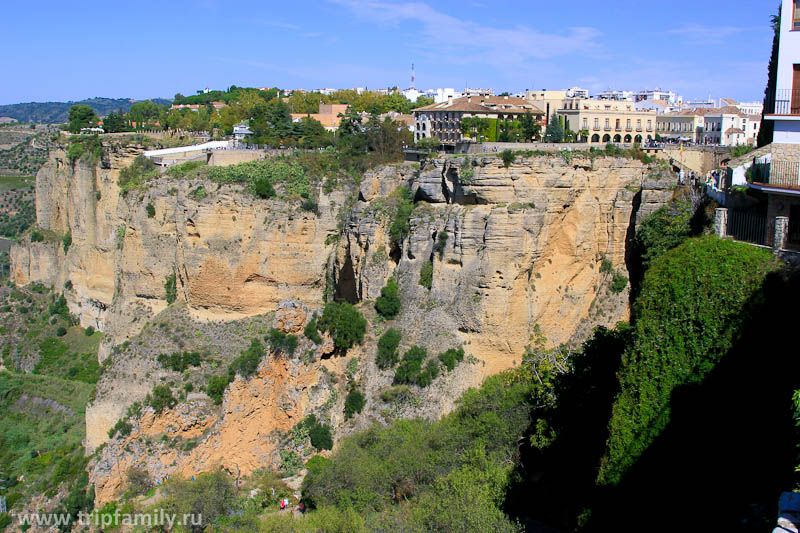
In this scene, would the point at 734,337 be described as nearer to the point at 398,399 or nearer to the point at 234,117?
the point at 398,399

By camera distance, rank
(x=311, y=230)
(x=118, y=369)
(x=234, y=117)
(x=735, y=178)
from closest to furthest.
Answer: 1. (x=735, y=178)
2. (x=118, y=369)
3. (x=311, y=230)
4. (x=234, y=117)

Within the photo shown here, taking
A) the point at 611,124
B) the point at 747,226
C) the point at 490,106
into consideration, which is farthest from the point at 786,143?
the point at 490,106

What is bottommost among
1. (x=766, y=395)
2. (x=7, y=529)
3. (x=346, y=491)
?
(x=7, y=529)

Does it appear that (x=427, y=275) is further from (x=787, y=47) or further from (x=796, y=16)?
(x=796, y=16)

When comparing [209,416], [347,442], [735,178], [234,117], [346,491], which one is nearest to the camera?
[735,178]

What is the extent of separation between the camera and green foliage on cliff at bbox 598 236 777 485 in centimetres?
1066

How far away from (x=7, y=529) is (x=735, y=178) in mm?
21701

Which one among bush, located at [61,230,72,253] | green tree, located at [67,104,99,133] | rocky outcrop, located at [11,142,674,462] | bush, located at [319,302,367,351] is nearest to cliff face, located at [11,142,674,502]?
rocky outcrop, located at [11,142,674,462]

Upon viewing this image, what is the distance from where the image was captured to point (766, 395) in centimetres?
993

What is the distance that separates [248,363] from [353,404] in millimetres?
3206

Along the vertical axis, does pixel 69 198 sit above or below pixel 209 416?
above

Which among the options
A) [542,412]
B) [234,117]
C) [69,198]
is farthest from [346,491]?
[234,117]

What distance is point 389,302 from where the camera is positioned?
73.7 ft

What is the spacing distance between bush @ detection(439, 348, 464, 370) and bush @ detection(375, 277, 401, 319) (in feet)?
7.34
